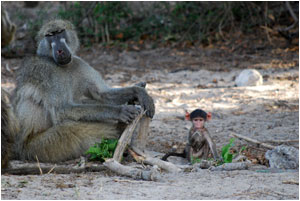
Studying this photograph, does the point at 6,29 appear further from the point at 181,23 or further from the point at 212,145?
the point at 181,23

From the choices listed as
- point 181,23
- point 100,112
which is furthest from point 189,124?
point 181,23

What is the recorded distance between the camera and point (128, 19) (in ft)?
38.9

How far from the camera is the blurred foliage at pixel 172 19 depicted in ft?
36.0

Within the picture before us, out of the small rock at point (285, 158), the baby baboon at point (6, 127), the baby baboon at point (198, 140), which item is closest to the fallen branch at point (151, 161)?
the baby baboon at point (198, 140)

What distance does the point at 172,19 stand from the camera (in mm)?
11328

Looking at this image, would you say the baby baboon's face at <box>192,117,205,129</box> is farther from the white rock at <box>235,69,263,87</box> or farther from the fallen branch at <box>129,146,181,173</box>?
the white rock at <box>235,69,263,87</box>

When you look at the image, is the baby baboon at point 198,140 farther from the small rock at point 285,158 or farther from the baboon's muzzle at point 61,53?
the baboon's muzzle at point 61,53

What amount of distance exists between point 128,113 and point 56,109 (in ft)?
2.33

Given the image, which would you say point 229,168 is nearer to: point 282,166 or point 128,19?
point 282,166

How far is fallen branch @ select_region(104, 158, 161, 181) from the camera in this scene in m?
3.92

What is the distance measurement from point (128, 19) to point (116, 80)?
123 inches

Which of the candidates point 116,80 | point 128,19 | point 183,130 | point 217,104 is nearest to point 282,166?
point 183,130

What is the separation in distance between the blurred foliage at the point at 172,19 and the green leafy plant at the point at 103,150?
6384mm

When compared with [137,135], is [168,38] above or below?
above
